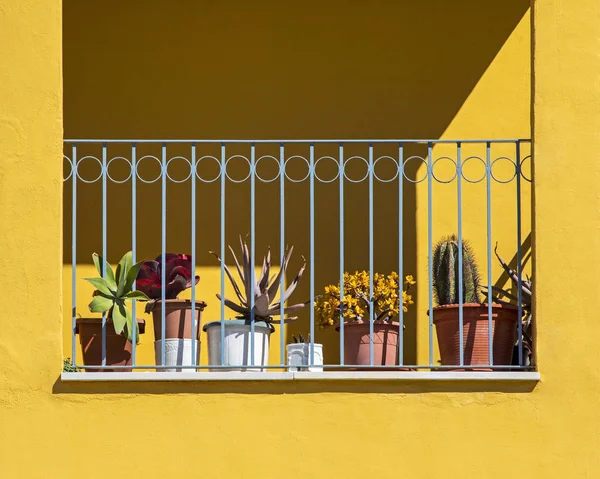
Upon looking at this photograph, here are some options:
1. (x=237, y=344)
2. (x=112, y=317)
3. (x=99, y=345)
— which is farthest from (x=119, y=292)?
(x=237, y=344)

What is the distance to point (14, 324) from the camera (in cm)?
773

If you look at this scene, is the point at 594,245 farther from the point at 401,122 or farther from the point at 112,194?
the point at 112,194

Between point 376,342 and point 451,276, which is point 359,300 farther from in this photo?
point 451,276

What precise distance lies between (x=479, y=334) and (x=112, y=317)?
1.81 m

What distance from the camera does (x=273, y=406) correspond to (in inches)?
304

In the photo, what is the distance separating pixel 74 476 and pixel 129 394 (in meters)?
0.45

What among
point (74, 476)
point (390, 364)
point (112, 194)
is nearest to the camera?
point (74, 476)

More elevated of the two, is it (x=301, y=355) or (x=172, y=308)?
(x=172, y=308)

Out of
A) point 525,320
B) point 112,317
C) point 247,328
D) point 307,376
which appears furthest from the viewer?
point 525,320

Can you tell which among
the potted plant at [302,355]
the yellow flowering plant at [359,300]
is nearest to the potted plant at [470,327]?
the yellow flowering plant at [359,300]

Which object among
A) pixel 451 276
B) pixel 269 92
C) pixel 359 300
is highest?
pixel 269 92

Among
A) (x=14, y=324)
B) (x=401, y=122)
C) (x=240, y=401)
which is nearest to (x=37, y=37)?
(x=14, y=324)

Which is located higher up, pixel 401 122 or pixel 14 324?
pixel 401 122

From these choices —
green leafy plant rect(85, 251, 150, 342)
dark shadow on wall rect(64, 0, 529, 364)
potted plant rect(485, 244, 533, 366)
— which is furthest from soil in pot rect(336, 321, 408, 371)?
dark shadow on wall rect(64, 0, 529, 364)
